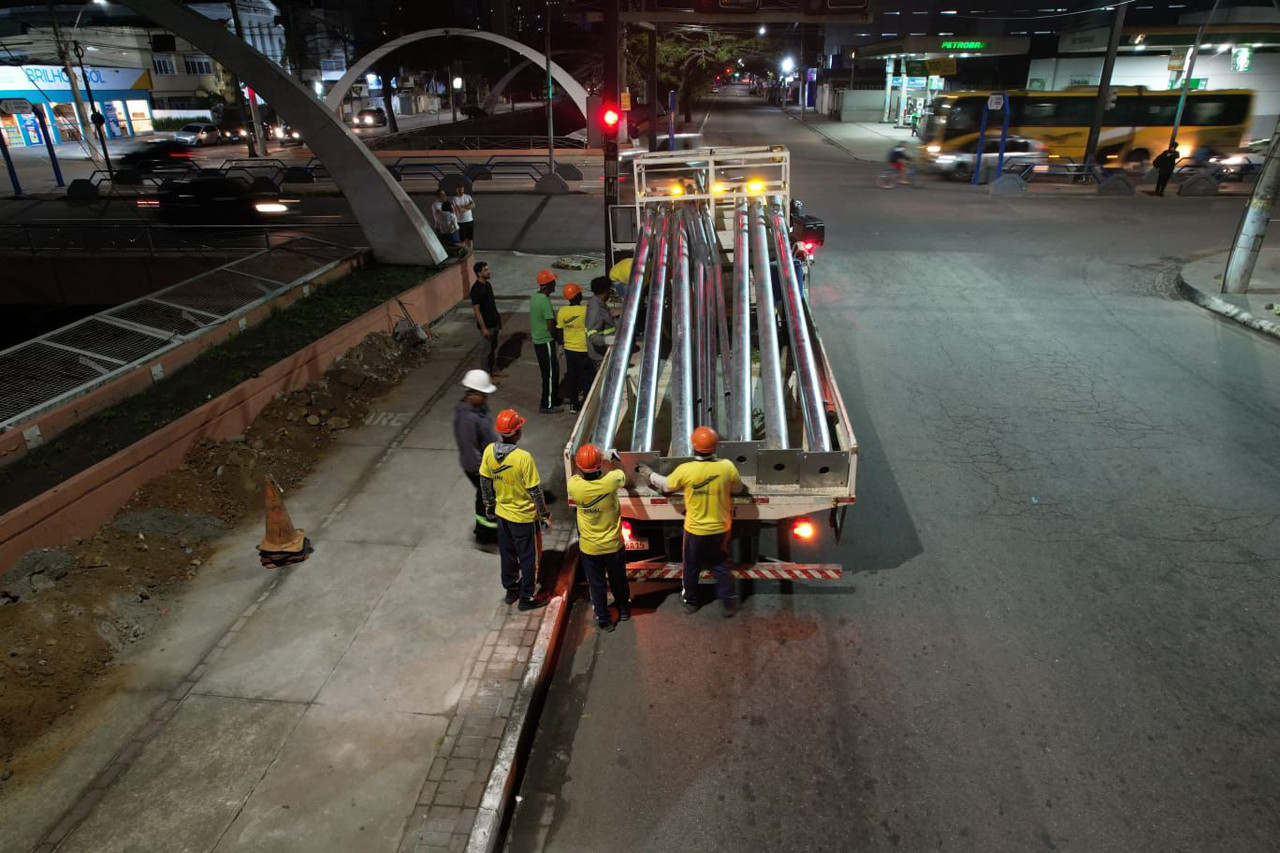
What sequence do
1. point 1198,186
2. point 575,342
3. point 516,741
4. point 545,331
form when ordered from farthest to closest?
point 1198,186 → point 545,331 → point 575,342 → point 516,741

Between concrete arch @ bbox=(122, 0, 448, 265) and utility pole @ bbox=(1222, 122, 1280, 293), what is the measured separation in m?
14.2

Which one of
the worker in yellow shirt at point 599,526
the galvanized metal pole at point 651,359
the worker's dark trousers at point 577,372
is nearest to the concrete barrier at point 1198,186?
the galvanized metal pole at point 651,359

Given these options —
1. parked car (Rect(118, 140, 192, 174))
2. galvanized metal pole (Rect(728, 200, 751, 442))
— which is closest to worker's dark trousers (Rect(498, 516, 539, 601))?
galvanized metal pole (Rect(728, 200, 751, 442))

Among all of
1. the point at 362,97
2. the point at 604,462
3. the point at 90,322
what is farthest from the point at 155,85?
the point at 604,462

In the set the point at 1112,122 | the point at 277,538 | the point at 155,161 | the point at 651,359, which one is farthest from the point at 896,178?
the point at 155,161

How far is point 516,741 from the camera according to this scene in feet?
15.4

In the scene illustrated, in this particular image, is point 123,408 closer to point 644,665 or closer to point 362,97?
point 644,665

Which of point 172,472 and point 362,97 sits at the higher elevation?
point 362,97

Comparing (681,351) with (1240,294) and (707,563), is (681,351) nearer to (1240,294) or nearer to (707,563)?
(707,563)

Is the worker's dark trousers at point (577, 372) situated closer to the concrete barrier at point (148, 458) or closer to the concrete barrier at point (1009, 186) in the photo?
the concrete barrier at point (148, 458)

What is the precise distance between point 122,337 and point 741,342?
7.54 m

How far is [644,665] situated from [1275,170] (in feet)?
45.8

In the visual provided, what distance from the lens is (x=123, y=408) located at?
8141 millimetres

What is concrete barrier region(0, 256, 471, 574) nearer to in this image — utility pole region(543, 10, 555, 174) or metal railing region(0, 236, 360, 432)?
metal railing region(0, 236, 360, 432)
